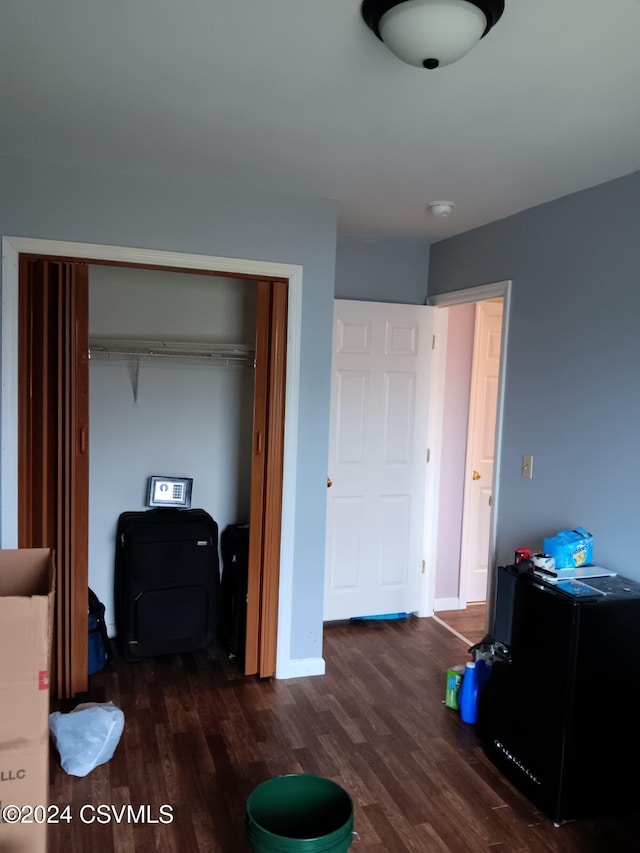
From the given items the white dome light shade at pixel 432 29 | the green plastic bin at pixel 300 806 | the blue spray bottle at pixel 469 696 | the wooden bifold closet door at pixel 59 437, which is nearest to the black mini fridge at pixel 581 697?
the blue spray bottle at pixel 469 696

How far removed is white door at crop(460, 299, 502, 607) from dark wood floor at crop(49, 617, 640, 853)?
33.9 inches

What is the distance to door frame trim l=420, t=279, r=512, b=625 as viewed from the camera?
3.19 meters

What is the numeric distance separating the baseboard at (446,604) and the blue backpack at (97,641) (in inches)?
81.6

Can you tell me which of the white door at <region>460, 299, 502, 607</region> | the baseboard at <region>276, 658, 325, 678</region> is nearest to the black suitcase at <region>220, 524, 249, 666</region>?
the baseboard at <region>276, 658, 325, 678</region>

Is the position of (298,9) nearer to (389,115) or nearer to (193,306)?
(389,115)

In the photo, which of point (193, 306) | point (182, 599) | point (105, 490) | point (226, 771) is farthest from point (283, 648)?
point (193, 306)

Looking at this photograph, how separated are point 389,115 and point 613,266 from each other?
1.15 metres

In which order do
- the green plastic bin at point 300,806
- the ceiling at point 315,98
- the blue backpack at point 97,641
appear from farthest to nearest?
the blue backpack at point 97,641
the green plastic bin at point 300,806
the ceiling at point 315,98

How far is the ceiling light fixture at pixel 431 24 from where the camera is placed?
4.39 feet

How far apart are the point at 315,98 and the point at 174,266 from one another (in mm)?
1155

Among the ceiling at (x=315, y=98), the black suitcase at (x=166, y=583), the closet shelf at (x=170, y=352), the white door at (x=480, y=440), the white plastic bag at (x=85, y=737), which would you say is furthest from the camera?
the white door at (x=480, y=440)

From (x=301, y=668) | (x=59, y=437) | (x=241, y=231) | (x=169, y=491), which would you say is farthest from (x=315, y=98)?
(x=301, y=668)

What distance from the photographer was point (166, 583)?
330 cm

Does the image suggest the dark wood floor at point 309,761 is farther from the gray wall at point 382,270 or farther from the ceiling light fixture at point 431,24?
the ceiling light fixture at point 431,24
